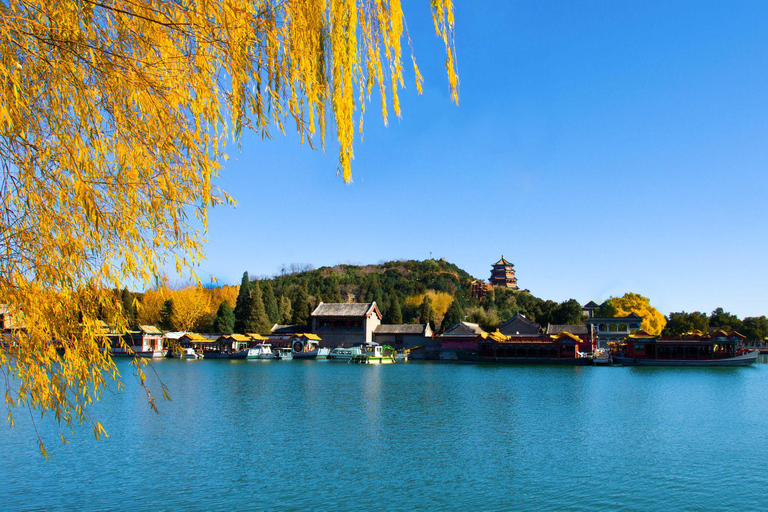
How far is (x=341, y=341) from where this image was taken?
257 ft

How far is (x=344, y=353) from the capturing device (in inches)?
2803

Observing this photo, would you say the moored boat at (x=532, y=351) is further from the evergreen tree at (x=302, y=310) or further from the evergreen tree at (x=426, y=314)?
the evergreen tree at (x=302, y=310)

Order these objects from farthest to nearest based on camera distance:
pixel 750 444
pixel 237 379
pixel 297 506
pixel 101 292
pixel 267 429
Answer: pixel 237 379
pixel 267 429
pixel 750 444
pixel 297 506
pixel 101 292

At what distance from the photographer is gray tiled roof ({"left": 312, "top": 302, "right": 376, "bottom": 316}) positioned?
257ft

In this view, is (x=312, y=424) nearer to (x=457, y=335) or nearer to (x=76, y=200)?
(x=76, y=200)

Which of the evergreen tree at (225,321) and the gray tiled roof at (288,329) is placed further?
the evergreen tree at (225,321)

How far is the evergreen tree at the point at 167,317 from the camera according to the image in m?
84.8

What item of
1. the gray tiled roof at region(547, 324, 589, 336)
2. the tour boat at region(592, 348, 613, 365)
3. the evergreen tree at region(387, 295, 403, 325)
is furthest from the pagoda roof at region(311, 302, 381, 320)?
the tour boat at region(592, 348, 613, 365)

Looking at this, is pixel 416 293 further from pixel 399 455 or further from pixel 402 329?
pixel 399 455

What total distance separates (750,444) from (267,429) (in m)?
17.1

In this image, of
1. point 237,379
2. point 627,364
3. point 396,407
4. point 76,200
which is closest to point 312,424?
point 396,407

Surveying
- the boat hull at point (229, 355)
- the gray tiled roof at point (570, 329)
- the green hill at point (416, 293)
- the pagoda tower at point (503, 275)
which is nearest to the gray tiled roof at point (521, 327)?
the gray tiled roof at point (570, 329)

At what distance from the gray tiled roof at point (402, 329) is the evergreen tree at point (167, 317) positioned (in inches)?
1261

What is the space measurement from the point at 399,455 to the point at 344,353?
180 ft
